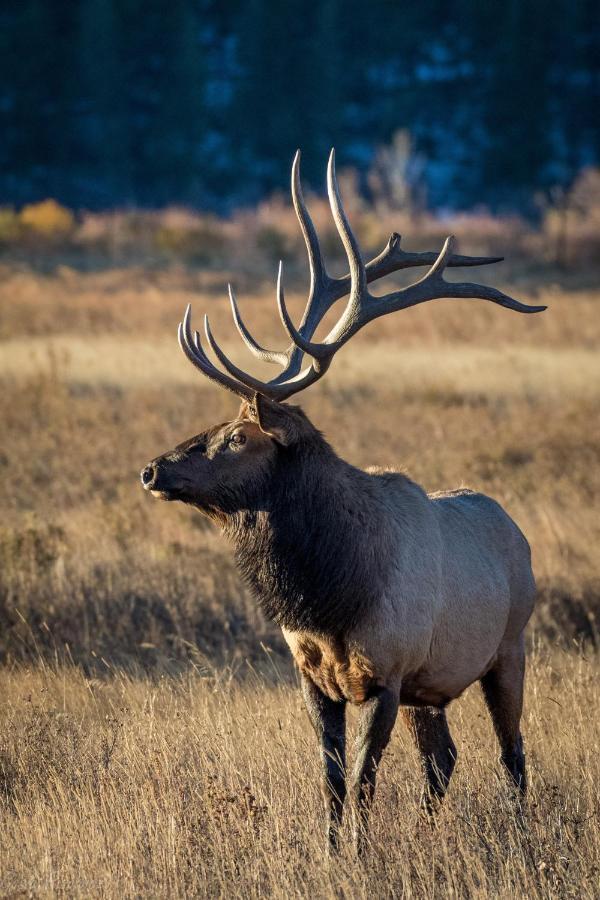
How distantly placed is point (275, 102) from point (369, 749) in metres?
60.9

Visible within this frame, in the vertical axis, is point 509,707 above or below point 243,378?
below

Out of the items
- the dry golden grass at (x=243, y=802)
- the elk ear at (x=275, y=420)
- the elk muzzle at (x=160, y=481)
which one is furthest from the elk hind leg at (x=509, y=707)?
the elk muzzle at (x=160, y=481)

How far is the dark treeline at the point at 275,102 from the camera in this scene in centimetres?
6109

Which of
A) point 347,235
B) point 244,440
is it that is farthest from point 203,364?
point 347,235

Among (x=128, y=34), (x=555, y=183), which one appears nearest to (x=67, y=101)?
(x=128, y=34)

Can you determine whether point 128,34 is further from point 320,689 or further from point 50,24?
point 320,689

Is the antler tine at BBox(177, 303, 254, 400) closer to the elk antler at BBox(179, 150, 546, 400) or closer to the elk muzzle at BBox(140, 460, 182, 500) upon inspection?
the elk antler at BBox(179, 150, 546, 400)

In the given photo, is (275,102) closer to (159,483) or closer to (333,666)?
(159,483)

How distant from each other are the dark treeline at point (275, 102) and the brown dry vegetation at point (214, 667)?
4268 cm

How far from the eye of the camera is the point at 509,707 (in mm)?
6109

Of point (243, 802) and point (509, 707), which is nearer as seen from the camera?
point (243, 802)

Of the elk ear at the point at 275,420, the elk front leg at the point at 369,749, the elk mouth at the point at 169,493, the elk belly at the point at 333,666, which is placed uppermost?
the elk ear at the point at 275,420

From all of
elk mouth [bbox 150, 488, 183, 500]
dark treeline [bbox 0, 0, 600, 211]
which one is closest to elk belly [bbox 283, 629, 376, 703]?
elk mouth [bbox 150, 488, 183, 500]

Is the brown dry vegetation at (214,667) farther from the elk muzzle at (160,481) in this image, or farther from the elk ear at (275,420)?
the elk ear at (275,420)
